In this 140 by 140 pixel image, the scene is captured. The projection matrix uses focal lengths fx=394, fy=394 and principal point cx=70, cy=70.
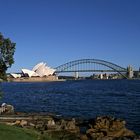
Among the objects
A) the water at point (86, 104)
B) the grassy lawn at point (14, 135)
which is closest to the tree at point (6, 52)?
the grassy lawn at point (14, 135)

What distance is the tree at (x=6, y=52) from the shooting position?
25062 millimetres

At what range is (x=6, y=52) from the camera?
992 inches

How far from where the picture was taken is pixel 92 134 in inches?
1182

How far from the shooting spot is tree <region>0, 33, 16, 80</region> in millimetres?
25062

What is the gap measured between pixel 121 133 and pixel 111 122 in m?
1.86

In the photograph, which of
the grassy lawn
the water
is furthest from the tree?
the water

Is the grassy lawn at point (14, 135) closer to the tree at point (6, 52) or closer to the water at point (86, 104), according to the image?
Result: the tree at point (6, 52)

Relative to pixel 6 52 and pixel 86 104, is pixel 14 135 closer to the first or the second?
pixel 6 52

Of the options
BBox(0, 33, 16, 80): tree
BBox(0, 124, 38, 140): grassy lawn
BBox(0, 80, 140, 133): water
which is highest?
BBox(0, 33, 16, 80): tree

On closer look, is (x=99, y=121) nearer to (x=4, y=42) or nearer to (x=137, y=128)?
(x=137, y=128)

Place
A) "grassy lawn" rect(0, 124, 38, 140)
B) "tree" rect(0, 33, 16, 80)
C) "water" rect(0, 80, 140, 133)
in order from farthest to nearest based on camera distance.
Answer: "water" rect(0, 80, 140, 133)
"tree" rect(0, 33, 16, 80)
"grassy lawn" rect(0, 124, 38, 140)

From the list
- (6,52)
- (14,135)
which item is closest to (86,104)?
(6,52)

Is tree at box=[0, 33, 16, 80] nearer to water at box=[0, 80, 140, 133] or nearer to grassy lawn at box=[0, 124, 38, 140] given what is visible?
grassy lawn at box=[0, 124, 38, 140]

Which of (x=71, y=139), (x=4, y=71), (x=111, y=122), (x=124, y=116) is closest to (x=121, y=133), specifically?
(x=111, y=122)
